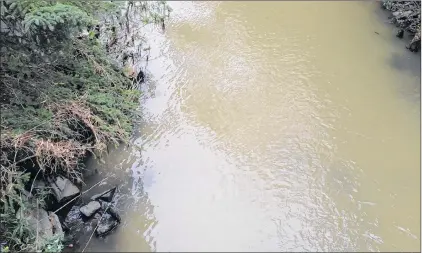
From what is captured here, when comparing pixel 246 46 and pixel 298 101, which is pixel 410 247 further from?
pixel 246 46

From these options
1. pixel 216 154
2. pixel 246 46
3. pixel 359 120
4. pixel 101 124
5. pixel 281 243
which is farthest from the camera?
pixel 246 46

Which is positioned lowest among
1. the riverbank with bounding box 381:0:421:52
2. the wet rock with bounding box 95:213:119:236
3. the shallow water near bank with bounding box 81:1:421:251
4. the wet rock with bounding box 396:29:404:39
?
the wet rock with bounding box 95:213:119:236

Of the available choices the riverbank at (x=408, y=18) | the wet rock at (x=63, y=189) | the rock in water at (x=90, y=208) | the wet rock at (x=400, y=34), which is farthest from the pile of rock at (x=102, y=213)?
the wet rock at (x=400, y=34)

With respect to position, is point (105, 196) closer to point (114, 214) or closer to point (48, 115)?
point (114, 214)

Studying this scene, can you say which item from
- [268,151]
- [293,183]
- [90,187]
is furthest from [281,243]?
[90,187]

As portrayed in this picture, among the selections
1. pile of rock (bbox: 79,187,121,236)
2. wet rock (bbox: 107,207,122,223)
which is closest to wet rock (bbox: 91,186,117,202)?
pile of rock (bbox: 79,187,121,236)

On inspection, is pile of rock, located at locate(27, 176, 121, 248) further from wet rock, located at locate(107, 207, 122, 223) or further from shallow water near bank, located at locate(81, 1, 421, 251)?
shallow water near bank, located at locate(81, 1, 421, 251)

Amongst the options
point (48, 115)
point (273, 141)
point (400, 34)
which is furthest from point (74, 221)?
point (400, 34)
